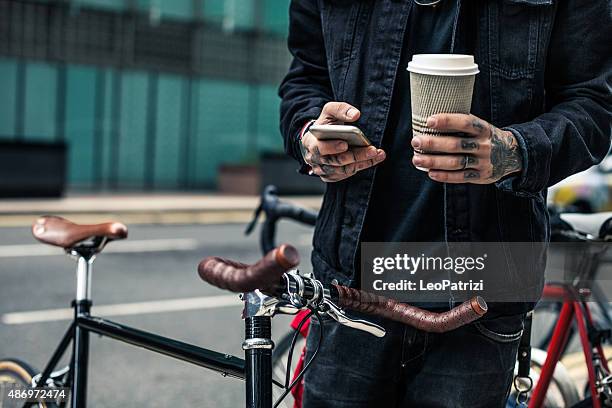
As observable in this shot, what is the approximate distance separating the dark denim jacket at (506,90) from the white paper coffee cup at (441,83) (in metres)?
0.27

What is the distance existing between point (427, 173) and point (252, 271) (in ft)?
1.88

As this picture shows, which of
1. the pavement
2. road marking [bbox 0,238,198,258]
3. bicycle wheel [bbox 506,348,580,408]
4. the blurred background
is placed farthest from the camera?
the blurred background

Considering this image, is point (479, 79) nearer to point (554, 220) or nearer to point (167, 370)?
point (554, 220)

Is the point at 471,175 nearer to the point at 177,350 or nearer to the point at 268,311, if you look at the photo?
the point at 268,311

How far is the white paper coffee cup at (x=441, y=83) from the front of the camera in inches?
51.9

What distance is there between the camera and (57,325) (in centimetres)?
648

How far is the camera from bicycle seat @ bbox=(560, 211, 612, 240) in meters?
2.74

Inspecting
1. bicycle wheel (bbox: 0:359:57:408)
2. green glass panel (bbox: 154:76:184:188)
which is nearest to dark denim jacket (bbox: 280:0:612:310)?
bicycle wheel (bbox: 0:359:57:408)

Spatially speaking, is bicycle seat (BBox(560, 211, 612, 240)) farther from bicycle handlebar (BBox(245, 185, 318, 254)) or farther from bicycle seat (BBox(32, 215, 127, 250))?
bicycle seat (BBox(32, 215, 127, 250))

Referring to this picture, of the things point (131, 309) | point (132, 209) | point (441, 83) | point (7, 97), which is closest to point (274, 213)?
point (441, 83)

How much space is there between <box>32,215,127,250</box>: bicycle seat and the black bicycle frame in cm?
19

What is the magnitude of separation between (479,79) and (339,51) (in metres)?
0.32

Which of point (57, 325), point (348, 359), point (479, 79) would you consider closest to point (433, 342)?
point (348, 359)

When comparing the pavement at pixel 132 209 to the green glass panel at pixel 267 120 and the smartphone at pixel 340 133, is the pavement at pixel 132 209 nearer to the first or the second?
the green glass panel at pixel 267 120
